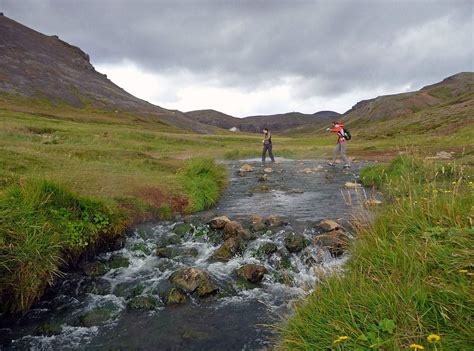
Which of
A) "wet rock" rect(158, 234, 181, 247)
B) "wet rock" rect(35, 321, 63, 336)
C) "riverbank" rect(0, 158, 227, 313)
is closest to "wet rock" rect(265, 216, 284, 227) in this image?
"wet rock" rect(158, 234, 181, 247)

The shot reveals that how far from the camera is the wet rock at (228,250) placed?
10.9 m

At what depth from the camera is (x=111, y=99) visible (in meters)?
137

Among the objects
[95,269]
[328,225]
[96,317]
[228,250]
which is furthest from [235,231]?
[96,317]

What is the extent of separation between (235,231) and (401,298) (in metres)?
8.60

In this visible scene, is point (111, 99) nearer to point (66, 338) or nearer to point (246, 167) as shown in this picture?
point (246, 167)

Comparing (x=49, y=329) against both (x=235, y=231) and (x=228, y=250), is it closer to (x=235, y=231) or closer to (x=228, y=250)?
(x=228, y=250)

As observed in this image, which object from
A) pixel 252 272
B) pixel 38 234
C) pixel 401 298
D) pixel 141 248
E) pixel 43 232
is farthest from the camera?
pixel 141 248

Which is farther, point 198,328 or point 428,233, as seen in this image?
point 198,328

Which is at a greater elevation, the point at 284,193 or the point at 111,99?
the point at 111,99

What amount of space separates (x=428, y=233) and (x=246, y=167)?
26399mm

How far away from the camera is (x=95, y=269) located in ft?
A: 32.7

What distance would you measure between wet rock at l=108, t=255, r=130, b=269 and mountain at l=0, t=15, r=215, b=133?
331ft

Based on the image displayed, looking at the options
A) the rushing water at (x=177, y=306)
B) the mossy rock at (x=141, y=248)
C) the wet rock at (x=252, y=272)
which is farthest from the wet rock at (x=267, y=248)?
the mossy rock at (x=141, y=248)

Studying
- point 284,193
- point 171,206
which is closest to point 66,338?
point 171,206
